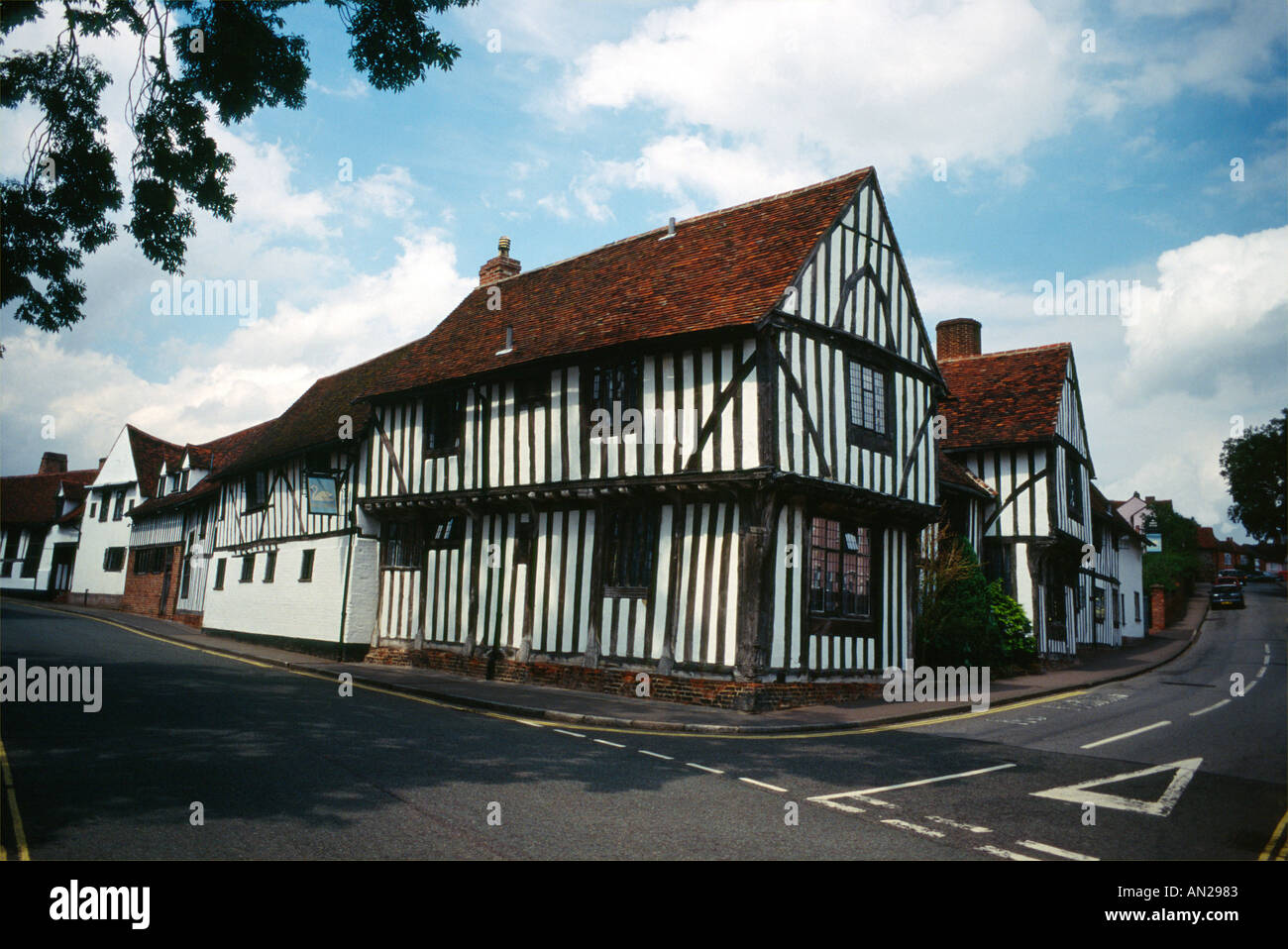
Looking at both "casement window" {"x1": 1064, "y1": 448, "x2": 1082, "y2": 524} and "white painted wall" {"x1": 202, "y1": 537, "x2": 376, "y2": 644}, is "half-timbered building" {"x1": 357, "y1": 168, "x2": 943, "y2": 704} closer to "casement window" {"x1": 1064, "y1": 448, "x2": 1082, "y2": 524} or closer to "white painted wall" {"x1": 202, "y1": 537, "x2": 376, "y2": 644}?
"white painted wall" {"x1": 202, "y1": 537, "x2": 376, "y2": 644}

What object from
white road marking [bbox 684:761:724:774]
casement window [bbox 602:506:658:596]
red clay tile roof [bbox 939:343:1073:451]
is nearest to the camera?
white road marking [bbox 684:761:724:774]

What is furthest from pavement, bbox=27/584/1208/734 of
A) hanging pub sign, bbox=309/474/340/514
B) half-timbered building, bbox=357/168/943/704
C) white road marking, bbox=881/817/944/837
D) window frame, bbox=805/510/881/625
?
white road marking, bbox=881/817/944/837

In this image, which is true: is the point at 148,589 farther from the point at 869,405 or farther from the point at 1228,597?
the point at 1228,597

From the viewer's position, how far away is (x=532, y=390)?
53.3 feet

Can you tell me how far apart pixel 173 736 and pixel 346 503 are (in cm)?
1276

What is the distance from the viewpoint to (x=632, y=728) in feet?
36.1

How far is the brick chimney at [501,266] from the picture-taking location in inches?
898

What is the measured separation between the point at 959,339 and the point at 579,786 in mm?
24435

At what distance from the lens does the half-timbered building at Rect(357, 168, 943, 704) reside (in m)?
13.2

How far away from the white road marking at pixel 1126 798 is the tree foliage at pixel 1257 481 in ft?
181

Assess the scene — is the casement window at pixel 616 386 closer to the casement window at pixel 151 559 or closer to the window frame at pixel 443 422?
the window frame at pixel 443 422

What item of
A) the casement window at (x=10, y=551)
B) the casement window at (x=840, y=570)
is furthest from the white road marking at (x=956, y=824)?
the casement window at (x=10, y=551)

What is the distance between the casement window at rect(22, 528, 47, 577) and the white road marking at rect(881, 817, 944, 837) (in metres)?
52.4
